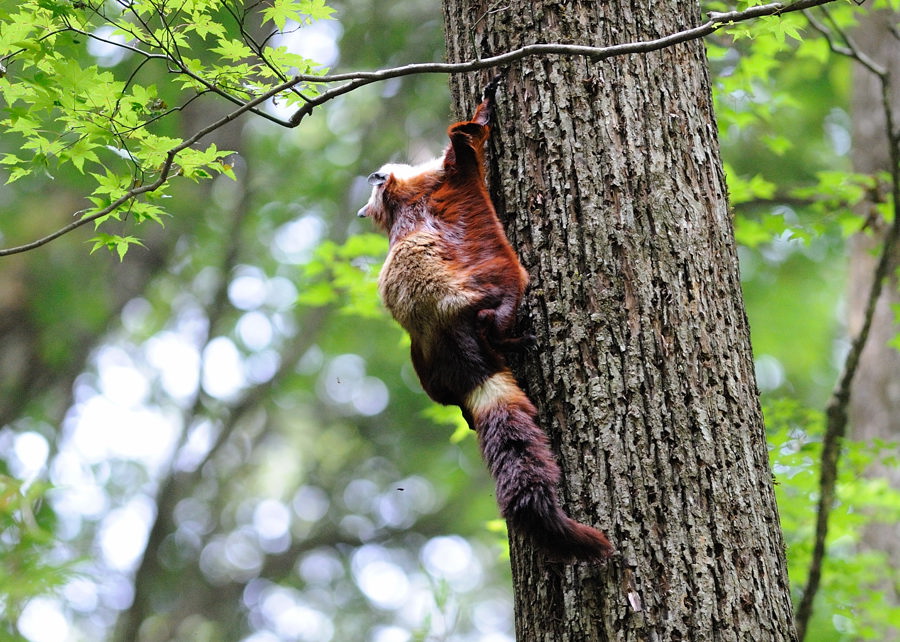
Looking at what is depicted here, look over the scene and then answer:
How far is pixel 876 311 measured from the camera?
7672 mm

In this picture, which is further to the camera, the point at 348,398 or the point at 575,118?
the point at 348,398

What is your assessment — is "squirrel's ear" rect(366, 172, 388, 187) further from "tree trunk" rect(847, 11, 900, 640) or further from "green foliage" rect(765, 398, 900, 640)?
"tree trunk" rect(847, 11, 900, 640)

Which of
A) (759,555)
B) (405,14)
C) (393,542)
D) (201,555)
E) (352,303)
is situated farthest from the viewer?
(393,542)

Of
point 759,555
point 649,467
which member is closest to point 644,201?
point 649,467

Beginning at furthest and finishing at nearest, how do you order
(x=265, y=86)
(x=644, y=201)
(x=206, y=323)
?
(x=206, y=323), (x=265, y=86), (x=644, y=201)

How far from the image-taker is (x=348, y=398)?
1380 cm

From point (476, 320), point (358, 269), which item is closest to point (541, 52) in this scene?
point (476, 320)

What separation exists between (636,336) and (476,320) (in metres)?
0.54

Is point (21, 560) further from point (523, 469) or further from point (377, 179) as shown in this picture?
point (523, 469)

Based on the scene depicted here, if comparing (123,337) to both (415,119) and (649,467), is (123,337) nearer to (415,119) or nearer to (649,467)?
(415,119)

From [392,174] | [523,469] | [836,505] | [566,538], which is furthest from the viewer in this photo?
[836,505]

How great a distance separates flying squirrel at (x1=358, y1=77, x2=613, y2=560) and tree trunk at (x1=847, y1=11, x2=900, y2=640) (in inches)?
224

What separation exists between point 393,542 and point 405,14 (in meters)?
8.48

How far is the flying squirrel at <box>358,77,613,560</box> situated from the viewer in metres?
2.43
